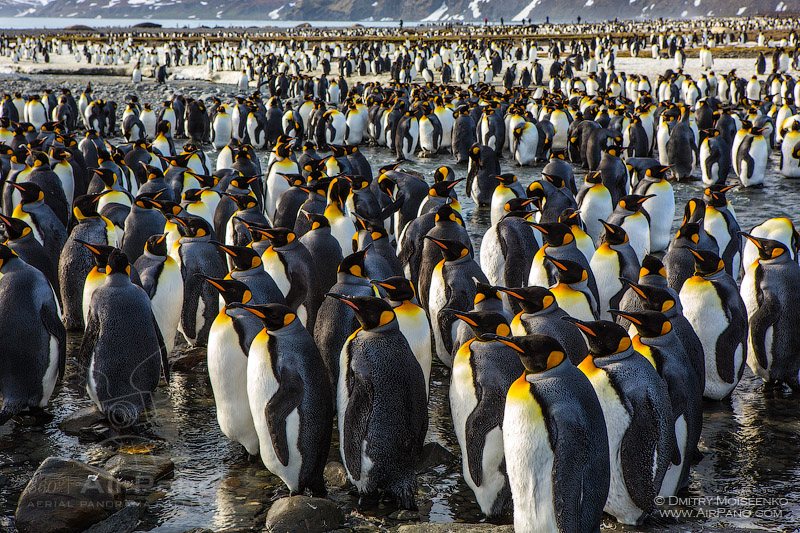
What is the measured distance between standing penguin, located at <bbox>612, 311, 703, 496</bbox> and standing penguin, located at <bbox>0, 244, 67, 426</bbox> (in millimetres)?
3835

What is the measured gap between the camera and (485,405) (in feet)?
14.1

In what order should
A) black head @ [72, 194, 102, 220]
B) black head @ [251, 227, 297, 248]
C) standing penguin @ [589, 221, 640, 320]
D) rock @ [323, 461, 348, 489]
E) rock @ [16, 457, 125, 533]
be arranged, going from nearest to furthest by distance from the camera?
rock @ [16, 457, 125, 533] < rock @ [323, 461, 348, 489] < black head @ [251, 227, 297, 248] < standing penguin @ [589, 221, 640, 320] < black head @ [72, 194, 102, 220]

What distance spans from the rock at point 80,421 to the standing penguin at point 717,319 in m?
4.24

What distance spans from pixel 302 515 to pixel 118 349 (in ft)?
6.26

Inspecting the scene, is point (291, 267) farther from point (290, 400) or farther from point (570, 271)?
point (570, 271)

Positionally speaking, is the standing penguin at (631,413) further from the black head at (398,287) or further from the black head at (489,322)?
the black head at (398,287)

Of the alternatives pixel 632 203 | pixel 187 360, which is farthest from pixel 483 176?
pixel 187 360

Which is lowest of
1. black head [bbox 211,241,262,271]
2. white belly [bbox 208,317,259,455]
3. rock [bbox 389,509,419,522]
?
rock [bbox 389,509,419,522]

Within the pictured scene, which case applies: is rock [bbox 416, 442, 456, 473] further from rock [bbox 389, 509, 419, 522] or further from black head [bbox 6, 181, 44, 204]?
black head [bbox 6, 181, 44, 204]

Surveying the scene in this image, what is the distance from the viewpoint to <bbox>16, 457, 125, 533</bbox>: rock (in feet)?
13.4

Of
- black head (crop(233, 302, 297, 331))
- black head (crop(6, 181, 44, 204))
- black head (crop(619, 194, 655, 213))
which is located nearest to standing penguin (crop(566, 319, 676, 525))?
black head (crop(233, 302, 297, 331))

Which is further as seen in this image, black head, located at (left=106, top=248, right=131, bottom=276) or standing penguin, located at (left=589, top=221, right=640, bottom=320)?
standing penguin, located at (left=589, top=221, right=640, bottom=320)

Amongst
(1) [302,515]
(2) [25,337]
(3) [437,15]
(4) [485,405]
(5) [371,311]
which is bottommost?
(1) [302,515]

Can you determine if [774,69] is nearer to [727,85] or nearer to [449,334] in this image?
[727,85]
